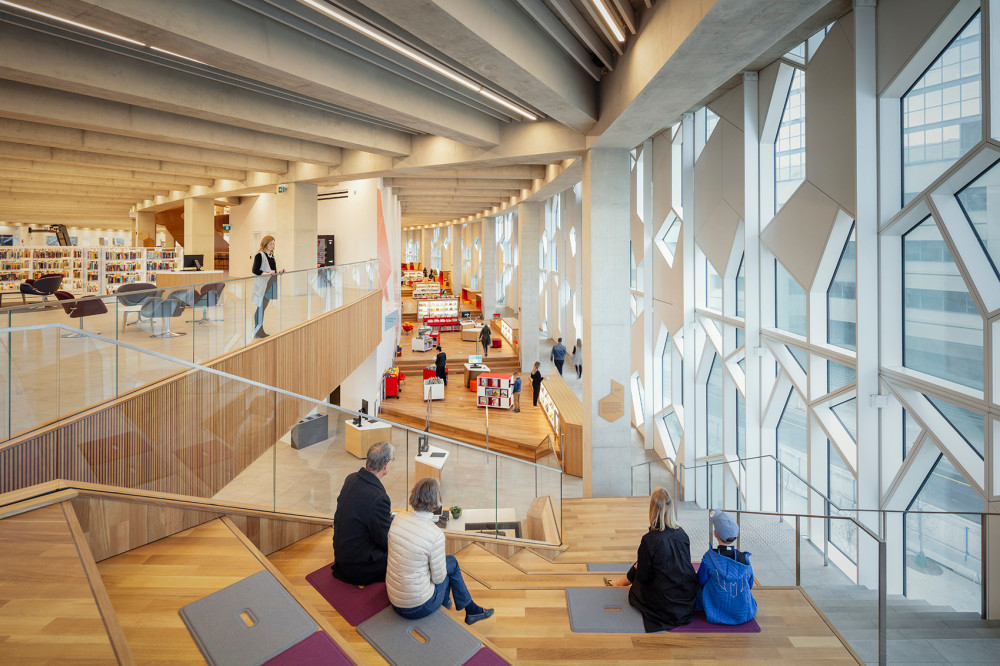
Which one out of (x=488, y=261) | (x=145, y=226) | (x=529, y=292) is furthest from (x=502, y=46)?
(x=488, y=261)

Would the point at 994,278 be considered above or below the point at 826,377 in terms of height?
above

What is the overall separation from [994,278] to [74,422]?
22.3 feet

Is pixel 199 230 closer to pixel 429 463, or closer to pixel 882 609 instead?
pixel 429 463

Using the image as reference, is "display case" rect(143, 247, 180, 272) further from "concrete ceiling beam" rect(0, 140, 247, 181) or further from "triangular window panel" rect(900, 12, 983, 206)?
"triangular window panel" rect(900, 12, 983, 206)

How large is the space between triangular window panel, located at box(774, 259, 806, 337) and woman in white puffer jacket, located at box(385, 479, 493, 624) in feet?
20.4

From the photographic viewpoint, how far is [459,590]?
3.57m

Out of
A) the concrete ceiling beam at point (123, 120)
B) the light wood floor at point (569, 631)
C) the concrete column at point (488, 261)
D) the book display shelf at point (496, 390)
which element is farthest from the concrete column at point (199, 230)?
the light wood floor at point (569, 631)

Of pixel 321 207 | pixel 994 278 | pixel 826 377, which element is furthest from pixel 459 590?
pixel 321 207

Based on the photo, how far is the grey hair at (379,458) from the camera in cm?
382

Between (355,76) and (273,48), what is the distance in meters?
1.27

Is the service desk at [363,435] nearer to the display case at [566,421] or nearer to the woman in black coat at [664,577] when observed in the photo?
the woman in black coat at [664,577]

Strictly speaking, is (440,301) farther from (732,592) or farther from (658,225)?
(732,592)

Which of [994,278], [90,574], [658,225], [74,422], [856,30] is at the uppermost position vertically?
[856,30]

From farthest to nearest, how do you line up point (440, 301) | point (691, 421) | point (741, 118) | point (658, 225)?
point (440, 301)
point (658, 225)
point (691, 421)
point (741, 118)
